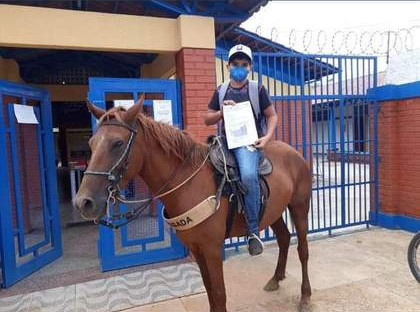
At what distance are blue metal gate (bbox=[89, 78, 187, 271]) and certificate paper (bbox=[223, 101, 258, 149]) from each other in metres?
1.74

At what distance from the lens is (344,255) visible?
179 inches

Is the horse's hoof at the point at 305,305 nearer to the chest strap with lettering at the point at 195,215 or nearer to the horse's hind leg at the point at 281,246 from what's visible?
the horse's hind leg at the point at 281,246

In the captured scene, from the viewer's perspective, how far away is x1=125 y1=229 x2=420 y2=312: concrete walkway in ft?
10.8

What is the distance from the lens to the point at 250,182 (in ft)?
8.56

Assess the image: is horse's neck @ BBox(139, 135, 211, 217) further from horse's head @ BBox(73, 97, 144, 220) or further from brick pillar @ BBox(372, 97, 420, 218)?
brick pillar @ BBox(372, 97, 420, 218)

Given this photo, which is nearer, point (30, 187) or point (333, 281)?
point (333, 281)

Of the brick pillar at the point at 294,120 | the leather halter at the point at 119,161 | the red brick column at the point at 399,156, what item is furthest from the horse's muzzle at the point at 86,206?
the red brick column at the point at 399,156

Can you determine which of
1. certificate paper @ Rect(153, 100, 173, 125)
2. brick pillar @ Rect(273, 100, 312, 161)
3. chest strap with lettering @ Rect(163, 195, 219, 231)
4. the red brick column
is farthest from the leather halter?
the red brick column

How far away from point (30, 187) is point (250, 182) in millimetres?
3571

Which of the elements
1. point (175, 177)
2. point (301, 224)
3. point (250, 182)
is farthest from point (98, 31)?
point (301, 224)

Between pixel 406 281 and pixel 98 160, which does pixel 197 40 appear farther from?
pixel 406 281

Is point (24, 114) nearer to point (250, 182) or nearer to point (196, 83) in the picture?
point (196, 83)

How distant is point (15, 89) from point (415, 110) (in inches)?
230

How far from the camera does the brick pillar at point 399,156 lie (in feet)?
17.1
